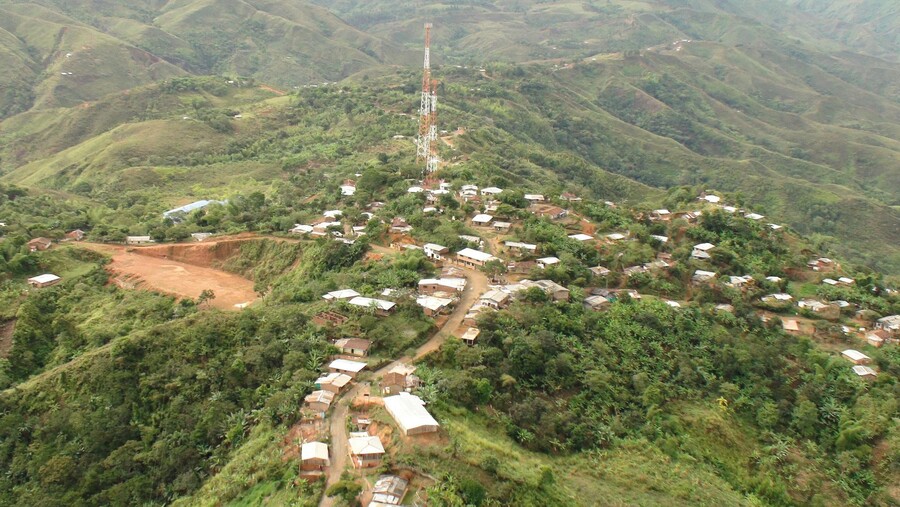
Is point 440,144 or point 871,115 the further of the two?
point 871,115

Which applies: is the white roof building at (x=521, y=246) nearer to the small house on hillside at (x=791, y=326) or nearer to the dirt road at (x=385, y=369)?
the dirt road at (x=385, y=369)

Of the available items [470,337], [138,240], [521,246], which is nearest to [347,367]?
[470,337]

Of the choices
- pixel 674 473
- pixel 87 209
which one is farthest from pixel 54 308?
pixel 674 473

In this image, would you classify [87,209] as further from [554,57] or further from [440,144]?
[554,57]

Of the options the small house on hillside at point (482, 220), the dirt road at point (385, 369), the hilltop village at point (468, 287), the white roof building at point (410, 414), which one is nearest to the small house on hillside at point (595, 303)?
the hilltop village at point (468, 287)

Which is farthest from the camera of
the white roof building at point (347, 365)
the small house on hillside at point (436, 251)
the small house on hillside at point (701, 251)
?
the small house on hillside at point (701, 251)

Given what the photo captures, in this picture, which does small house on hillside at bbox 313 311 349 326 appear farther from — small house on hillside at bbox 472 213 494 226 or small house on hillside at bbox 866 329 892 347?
small house on hillside at bbox 866 329 892 347
